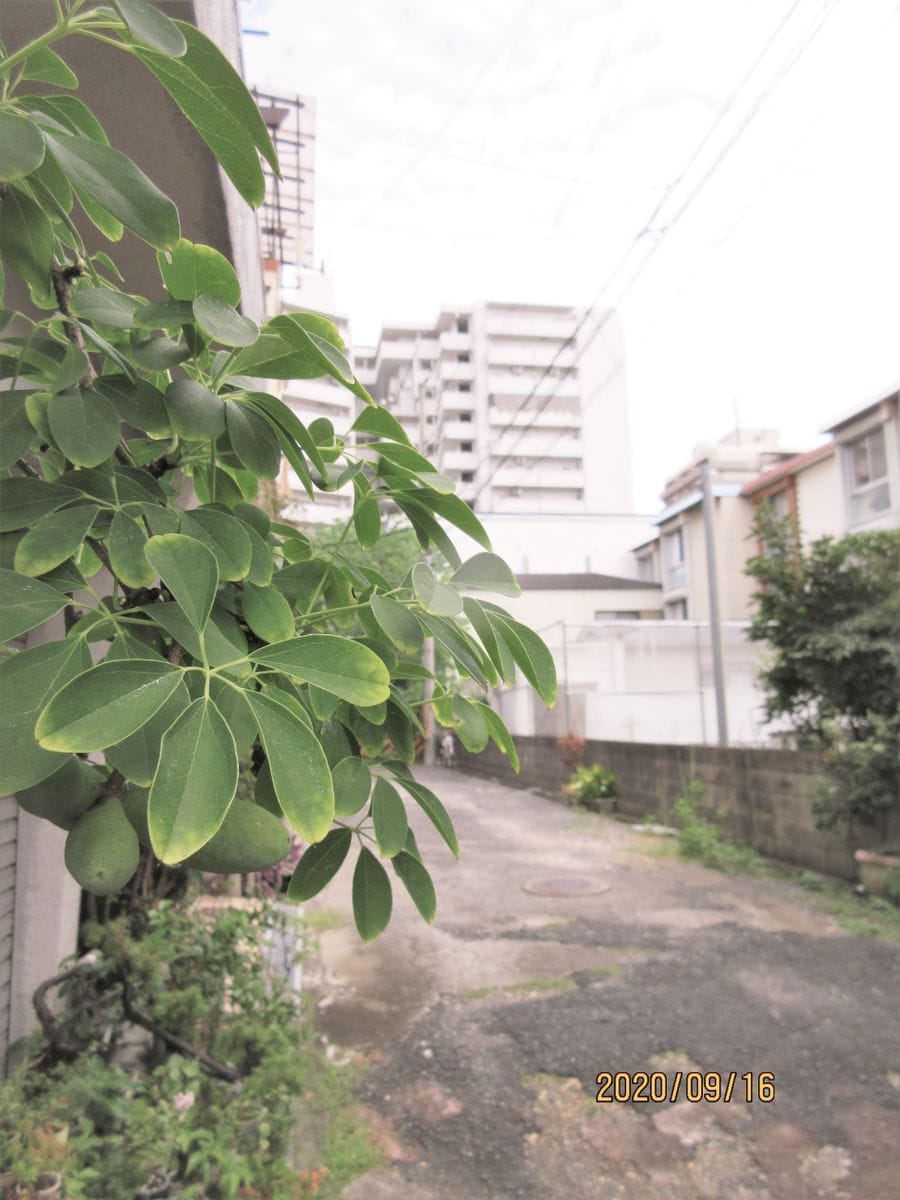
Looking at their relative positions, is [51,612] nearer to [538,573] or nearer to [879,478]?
[879,478]

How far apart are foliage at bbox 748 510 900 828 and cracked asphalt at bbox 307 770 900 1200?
3.29 feet

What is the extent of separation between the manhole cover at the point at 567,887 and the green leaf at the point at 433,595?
245 inches

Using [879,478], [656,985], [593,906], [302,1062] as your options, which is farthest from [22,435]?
[879,478]

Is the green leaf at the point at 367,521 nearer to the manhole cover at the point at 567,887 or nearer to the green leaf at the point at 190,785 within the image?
the green leaf at the point at 190,785

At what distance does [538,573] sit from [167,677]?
835 inches

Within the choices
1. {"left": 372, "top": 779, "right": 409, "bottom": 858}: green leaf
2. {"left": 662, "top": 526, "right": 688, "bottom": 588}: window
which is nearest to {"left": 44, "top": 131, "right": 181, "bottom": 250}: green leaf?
{"left": 372, "top": 779, "right": 409, "bottom": 858}: green leaf

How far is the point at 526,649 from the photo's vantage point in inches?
29.3

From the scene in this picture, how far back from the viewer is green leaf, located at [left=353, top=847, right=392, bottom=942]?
2.54ft

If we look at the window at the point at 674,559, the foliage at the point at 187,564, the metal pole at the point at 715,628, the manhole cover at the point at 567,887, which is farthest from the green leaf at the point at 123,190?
the window at the point at 674,559

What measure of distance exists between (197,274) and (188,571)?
23 centimetres

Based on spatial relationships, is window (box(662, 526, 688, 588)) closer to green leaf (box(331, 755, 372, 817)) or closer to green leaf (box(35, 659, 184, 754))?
green leaf (box(331, 755, 372, 817))

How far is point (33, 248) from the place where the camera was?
614mm

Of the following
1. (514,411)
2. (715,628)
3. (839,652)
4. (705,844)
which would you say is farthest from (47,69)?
(514,411)

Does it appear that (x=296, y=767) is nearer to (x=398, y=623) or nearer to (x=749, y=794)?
(x=398, y=623)
